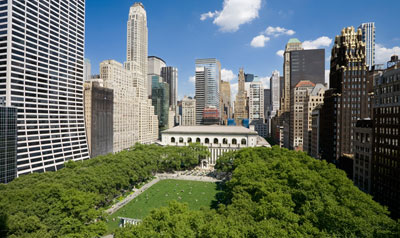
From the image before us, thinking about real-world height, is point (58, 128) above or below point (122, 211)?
above

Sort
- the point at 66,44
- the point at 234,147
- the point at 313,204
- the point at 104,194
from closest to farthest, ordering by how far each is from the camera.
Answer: the point at 313,204, the point at 104,194, the point at 66,44, the point at 234,147

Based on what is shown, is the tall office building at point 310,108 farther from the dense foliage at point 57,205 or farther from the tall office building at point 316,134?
the dense foliage at point 57,205

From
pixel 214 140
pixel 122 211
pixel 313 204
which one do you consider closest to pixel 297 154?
pixel 313 204

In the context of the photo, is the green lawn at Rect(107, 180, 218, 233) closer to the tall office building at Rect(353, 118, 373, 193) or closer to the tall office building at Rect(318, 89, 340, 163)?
the tall office building at Rect(353, 118, 373, 193)

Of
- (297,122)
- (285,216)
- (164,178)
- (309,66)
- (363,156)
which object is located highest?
(309,66)

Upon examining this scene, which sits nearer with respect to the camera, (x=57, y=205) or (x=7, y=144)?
(x=57, y=205)

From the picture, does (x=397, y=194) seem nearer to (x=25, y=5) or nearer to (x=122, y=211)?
(x=122, y=211)

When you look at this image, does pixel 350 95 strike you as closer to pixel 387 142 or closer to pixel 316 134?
pixel 316 134

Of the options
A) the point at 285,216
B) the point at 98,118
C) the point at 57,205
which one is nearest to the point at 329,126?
the point at 285,216
